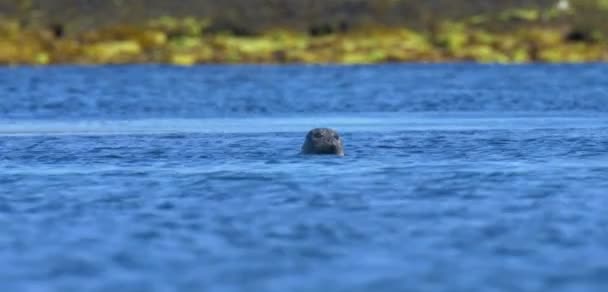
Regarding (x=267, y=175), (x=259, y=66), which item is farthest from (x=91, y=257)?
(x=259, y=66)

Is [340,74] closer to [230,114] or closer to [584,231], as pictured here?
[230,114]

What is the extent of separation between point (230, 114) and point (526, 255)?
31812mm

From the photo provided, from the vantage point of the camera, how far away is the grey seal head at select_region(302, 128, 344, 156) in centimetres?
2917

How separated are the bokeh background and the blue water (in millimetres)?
62631

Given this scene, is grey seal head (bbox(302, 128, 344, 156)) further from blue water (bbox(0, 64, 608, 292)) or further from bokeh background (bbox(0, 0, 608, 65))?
bokeh background (bbox(0, 0, 608, 65))

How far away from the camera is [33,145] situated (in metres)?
33.7

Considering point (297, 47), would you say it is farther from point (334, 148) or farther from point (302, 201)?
point (302, 201)

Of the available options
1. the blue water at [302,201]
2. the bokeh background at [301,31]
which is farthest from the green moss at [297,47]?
the blue water at [302,201]

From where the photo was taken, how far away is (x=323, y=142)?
29.2 m

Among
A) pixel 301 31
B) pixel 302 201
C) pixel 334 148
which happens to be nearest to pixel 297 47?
pixel 301 31

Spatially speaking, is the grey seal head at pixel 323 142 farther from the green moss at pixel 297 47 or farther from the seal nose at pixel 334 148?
the green moss at pixel 297 47

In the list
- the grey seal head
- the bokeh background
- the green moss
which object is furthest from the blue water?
the bokeh background

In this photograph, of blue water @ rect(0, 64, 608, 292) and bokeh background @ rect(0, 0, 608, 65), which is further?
bokeh background @ rect(0, 0, 608, 65)

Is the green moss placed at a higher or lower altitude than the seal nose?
higher
